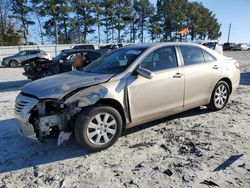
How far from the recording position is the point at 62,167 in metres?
4.00

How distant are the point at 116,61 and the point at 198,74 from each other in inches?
66.1

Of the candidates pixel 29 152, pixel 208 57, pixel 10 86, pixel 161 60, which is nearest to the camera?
pixel 29 152

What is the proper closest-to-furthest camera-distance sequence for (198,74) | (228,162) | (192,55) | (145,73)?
(228,162), (145,73), (198,74), (192,55)

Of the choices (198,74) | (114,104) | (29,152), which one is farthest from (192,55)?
(29,152)

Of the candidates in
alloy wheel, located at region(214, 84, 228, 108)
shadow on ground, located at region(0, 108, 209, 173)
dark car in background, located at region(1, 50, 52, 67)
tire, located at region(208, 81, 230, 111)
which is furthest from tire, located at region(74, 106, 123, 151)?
dark car in background, located at region(1, 50, 52, 67)

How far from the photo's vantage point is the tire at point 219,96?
615 cm

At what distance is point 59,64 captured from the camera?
1096cm

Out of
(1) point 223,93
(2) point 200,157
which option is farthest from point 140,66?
(1) point 223,93

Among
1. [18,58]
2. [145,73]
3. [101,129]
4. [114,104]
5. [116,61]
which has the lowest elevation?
[18,58]

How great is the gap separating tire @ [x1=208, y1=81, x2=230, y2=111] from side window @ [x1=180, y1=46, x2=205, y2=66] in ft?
2.49

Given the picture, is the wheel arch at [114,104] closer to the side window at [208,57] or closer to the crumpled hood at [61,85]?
the crumpled hood at [61,85]

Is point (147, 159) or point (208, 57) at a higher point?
point (208, 57)

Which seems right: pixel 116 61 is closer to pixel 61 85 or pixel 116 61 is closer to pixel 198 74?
pixel 61 85

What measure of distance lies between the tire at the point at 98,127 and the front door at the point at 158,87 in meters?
0.38
